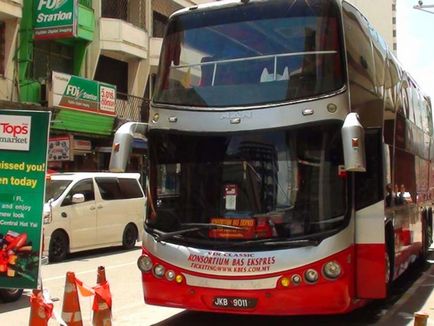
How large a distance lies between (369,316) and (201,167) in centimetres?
321

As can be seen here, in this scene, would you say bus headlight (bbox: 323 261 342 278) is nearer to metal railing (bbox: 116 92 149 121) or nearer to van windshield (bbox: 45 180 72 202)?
van windshield (bbox: 45 180 72 202)

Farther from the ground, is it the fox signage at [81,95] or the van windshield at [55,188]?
the fox signage at [81,95]

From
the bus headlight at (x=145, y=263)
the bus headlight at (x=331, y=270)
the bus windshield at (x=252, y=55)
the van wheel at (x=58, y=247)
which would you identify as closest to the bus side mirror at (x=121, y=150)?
the bus windshield at (x=252, y=55)

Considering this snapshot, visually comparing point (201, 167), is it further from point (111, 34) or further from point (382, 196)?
point (111, 34)

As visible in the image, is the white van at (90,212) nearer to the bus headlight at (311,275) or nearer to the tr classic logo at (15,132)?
the tr classic logo at (15,132)

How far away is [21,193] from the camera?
8086 millimetres

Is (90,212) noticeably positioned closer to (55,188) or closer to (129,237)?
(55,188)

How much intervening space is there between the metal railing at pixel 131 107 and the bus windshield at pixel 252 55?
17.9 metres

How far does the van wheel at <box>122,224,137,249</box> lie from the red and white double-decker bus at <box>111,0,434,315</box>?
9.81 metres

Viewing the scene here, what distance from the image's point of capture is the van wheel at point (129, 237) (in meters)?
17.0

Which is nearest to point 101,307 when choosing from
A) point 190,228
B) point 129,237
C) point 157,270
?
point 157,270

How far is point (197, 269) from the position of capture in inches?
266

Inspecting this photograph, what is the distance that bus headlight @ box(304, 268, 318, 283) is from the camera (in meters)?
6.44

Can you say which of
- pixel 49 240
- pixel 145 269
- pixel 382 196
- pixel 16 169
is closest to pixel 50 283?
pixel 49 240
